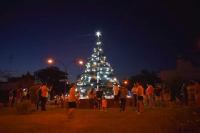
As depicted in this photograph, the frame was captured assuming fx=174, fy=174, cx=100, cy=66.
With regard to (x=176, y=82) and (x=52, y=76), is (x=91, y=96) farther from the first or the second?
(x=52, y=76)

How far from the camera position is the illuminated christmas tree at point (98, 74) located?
102 feet

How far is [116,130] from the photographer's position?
6727 mm

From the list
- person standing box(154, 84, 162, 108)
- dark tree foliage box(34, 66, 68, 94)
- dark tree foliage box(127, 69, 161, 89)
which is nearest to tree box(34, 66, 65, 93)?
dark tree foliage box(34, 66, 68, 94)

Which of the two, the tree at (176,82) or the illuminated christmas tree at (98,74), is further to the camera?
the tree at (176,82)

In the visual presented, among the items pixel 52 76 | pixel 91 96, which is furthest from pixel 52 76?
pixel 91 96

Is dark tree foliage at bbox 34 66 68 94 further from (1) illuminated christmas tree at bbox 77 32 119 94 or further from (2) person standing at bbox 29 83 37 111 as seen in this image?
(2) person standing at bbox 29 83 37 111

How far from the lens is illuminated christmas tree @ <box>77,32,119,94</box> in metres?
31.1

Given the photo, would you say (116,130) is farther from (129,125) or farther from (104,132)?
(129,125)

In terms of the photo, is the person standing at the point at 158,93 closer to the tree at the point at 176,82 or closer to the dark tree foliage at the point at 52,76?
the tree at the point at 176,82

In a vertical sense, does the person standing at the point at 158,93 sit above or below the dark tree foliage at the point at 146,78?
below

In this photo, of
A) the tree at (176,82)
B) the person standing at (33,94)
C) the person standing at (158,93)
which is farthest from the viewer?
the tree at (176,82)

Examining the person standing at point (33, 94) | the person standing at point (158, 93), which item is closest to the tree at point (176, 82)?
the person standing at point (158, 93)

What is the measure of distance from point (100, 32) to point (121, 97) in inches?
941

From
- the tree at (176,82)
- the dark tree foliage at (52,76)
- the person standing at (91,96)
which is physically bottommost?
the person standing at (91,96)
